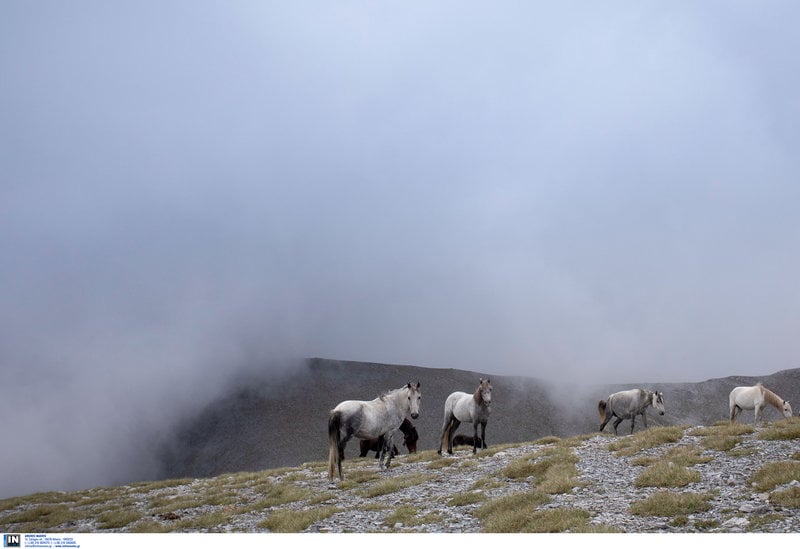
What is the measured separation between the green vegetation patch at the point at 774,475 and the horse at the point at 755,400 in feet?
76.7

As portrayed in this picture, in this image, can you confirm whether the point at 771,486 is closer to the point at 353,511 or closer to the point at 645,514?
the point at 645,514

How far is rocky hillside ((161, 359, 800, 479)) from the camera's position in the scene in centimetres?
15688

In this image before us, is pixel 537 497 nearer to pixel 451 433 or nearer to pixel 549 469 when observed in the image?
pixel 549 469

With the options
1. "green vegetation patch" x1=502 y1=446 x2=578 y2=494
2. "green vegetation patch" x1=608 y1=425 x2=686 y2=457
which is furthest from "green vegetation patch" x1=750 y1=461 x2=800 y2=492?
"green vegetation patch" x1=608 y1=425 x2=686 y2=457

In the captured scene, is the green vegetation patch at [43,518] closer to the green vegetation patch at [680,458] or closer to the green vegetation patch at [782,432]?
the green vegetation patch at [680,458]

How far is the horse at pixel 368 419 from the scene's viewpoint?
24125 millimetres

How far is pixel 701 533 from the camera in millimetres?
10875

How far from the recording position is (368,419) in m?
25.3

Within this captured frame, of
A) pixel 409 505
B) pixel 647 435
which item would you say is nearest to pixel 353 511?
pixel 409 505

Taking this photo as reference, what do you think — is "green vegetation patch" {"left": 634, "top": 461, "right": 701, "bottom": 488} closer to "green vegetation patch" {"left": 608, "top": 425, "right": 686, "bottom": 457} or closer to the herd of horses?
"green vegetation patch" {"left": 608, "top": 425, "right": 686, "bottom": 457}

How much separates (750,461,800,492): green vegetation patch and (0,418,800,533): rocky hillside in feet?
0.09

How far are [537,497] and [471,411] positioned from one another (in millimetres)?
15887

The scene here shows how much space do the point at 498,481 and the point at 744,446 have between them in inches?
328

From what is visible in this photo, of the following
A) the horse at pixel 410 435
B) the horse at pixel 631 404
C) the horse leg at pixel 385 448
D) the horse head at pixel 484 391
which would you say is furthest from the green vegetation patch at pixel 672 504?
the horse at pixel 410 435
